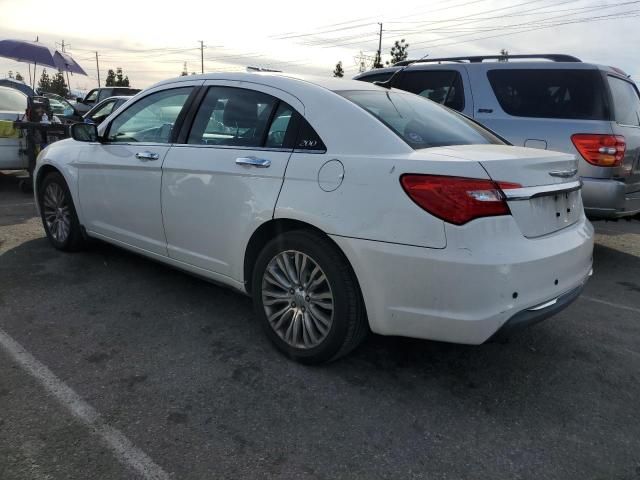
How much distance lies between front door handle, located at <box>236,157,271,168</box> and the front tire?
0.44 m

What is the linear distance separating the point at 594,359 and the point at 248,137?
256 centimetres

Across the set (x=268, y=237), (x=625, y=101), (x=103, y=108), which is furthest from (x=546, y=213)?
(x=103, y=108)

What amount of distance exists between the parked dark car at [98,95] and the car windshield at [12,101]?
305 inches

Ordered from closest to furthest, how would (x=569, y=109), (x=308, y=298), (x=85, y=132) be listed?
(x=308, y=298) < (x=85, y=132) < (x=569, y=109)

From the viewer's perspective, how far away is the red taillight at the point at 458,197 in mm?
2465

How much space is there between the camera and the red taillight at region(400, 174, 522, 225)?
2.46 m

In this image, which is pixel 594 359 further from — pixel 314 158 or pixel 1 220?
pixel 1 220

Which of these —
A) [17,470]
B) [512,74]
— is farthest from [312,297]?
[512,74]

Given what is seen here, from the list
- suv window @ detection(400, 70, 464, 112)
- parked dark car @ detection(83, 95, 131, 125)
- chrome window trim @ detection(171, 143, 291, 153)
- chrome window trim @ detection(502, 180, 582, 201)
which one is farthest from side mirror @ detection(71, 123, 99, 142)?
parked dark car @ detection(83, 95, 131, 125)

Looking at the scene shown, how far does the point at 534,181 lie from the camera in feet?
8.81

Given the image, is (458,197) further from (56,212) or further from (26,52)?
(26,52)

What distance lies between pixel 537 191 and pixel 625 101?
3599 millimetres

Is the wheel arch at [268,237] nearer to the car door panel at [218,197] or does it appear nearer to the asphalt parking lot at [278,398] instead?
the car door panel at [218,197]

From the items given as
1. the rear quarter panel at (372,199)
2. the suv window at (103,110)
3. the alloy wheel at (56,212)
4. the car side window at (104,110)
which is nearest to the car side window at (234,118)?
the rear quarter panel at (372,199)
